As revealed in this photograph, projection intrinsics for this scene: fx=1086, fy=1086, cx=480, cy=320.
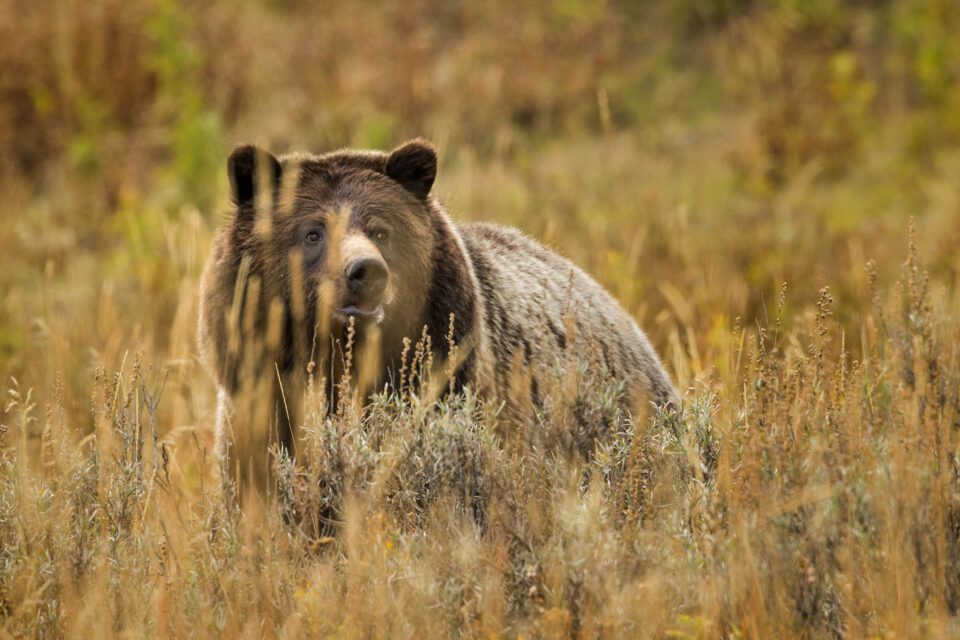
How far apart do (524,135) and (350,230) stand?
7.60 metres

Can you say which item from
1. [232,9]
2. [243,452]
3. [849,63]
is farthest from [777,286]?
[232,9]

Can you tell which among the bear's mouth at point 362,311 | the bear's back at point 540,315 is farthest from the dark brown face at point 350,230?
the bear's back at point 540,315

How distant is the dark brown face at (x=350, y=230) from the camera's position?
12.8ft

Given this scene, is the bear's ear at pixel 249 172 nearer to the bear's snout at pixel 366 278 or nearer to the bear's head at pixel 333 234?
the bear's head at pixel 333 234

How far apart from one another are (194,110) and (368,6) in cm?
436

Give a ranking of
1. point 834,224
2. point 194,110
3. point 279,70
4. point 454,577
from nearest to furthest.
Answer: point 454,577 → point 834,224 → point 194,110 → point 279,70

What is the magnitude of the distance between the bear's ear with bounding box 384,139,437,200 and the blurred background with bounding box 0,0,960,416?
1.49m

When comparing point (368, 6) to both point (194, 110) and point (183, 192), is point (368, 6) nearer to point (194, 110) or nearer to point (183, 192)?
point (194, 110)

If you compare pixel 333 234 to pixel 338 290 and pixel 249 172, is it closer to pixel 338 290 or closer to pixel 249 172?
pixel 338 290

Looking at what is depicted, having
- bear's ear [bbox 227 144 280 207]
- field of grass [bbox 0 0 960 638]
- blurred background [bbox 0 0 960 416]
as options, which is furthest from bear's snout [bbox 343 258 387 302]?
blurred background [bbox 0 0 960 416]

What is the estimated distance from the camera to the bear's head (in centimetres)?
395

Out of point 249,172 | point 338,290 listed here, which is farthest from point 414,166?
point 338,290

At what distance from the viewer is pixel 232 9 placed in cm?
1190

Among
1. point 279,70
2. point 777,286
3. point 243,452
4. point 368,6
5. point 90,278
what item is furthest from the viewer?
point 368,6
